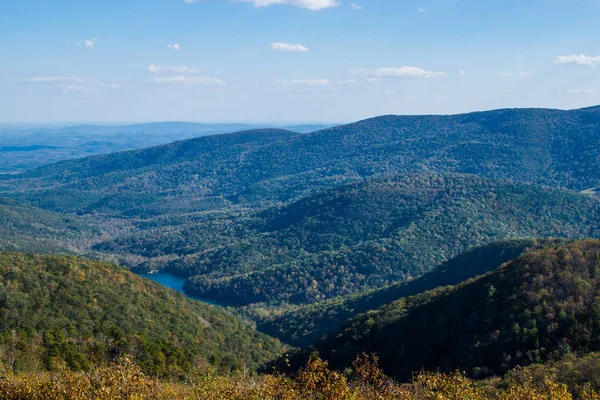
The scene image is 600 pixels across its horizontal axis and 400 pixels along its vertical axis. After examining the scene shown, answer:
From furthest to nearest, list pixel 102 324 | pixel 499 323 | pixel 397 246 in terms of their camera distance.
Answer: pixel 397 246 → pixel 102 324 → pixel 499 323

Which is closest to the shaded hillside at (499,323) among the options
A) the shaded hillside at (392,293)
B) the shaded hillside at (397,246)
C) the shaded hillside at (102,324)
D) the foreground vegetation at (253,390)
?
the shaded hillside at (102,324)

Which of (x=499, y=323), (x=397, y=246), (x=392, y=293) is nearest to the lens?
(x=499, y=323)

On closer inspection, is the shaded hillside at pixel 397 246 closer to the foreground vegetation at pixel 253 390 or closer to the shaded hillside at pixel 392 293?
the shaded hillside at pixel 392 293

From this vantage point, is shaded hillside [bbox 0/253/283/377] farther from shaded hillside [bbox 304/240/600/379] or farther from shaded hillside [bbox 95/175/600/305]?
shaded hillside [bbox 95/175/600/305]

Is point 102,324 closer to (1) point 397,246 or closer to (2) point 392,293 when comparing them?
(2) point 392,293

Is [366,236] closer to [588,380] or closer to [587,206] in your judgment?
[587,206]

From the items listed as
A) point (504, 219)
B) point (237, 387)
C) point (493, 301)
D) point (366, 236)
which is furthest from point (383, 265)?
point (237, 387)

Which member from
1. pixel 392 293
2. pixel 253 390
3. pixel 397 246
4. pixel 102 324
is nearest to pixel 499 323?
pixel 253 390
